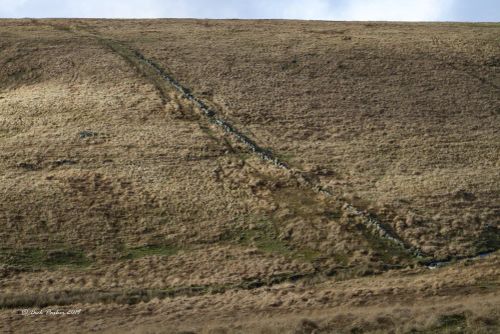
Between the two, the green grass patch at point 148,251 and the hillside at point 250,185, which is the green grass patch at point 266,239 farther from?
the green grass patch at point 148,251

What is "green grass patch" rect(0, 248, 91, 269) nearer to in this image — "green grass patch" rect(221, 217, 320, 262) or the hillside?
the hillside

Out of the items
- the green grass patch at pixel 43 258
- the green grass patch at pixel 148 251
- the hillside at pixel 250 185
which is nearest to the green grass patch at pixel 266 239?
the hillside at pixel 250 185

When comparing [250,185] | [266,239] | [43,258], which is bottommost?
[43,258]

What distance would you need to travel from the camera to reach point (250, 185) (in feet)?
121

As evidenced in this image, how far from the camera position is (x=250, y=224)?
3356 cm

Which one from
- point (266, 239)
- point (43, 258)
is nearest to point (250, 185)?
point (266, 239)

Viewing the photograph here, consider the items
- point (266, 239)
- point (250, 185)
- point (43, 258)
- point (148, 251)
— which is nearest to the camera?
point (43, 258)

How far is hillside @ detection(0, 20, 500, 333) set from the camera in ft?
85.4

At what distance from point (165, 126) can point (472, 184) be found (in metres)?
17.2

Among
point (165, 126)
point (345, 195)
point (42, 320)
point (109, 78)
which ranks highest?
point (109, 78)

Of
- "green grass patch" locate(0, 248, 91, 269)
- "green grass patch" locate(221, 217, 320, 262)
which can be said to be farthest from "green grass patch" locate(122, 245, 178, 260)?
"green grass patch" locate(221, 217, 320, 262)

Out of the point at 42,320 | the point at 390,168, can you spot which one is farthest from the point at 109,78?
the point at 42,320

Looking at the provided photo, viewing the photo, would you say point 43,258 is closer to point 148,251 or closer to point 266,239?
point 148,251

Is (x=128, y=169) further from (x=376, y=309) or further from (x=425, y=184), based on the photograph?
(x=376, y=309)
